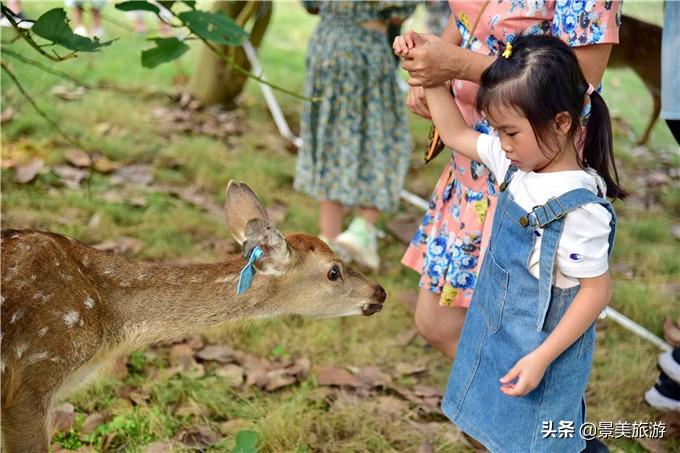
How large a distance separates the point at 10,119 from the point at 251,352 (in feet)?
8.95

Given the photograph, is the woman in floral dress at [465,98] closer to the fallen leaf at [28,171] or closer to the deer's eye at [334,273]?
the deer's eye at [334,273]

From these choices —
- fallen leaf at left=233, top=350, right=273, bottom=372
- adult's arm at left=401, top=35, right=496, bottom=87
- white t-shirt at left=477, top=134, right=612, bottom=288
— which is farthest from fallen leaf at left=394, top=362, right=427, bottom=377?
adult's arm at left=401, top=35, right=496, bottom=87

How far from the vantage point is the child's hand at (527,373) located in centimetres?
226

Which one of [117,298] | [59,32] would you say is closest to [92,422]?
Result: [117,298]

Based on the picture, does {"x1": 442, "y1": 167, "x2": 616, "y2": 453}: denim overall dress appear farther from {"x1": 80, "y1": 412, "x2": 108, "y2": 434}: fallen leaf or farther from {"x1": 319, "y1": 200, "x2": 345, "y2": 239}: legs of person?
{"x1": 319, "y1": 200, "x2": 345, "y2": 239}: legs of person

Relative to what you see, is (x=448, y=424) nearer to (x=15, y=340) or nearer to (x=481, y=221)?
(x=481, y=221)

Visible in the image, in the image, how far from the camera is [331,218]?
4.76 meters

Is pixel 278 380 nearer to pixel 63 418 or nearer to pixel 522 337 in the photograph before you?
pixel 63 418

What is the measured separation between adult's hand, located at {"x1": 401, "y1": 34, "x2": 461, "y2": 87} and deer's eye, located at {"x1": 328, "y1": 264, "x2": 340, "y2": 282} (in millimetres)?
768

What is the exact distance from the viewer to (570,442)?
95.8 inches

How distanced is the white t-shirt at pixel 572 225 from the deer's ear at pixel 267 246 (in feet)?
2.49

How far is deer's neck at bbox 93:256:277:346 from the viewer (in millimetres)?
2629

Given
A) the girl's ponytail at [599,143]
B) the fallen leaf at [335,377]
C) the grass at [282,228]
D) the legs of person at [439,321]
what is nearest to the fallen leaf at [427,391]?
the grass at [282,228]

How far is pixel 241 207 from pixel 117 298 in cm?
49
